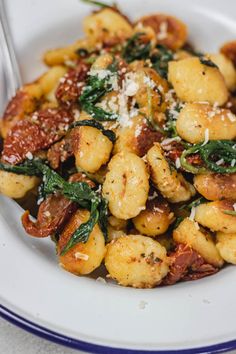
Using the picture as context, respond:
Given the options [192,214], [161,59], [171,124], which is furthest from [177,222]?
[161,59]

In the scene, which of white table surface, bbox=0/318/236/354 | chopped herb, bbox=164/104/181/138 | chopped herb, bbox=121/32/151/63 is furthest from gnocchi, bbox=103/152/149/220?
chopped herb, bbox=121/32/151/63

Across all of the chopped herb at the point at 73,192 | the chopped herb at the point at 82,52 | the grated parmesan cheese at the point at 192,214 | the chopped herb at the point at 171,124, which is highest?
the chopped herb at the point at 82,52

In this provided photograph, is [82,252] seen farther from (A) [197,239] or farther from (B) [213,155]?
(B) [213,155]

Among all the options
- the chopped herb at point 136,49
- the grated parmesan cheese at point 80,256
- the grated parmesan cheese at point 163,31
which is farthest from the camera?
the grated parmesan cheese at point 163,31

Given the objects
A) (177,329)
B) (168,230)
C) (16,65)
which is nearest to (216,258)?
→ (168,230)

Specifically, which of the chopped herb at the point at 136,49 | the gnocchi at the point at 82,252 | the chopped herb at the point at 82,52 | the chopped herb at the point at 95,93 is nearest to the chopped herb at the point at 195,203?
the gnocchi at the point at 82,252

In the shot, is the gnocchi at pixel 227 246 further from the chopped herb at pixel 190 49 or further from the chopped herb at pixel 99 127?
the chopped herb at pixel 190 49

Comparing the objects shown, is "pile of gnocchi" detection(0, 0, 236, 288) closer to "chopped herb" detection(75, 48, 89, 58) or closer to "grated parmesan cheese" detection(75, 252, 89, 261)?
"grated parmesan cheese" detection(75, 252, 89, 261)
